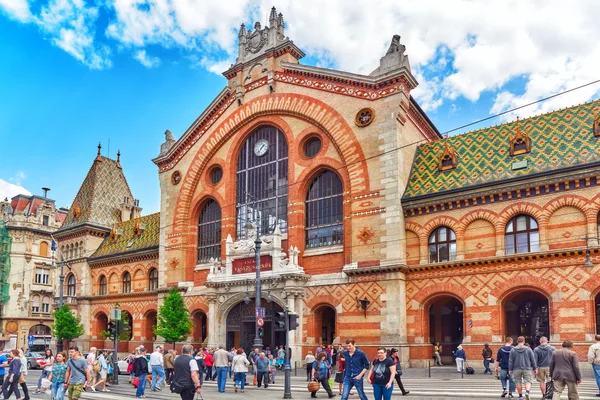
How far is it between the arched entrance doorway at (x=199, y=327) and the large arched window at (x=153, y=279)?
251 inches

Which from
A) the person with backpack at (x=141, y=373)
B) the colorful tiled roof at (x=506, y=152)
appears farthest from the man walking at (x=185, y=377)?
the colorful tiled roof at (x=506, y=152)

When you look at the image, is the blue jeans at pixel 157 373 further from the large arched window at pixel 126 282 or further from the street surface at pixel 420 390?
the large arched window at pixel 126 282

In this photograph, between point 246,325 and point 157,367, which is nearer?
point 157,367

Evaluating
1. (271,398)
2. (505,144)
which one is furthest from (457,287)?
(271,398)

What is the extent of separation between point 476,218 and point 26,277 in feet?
178

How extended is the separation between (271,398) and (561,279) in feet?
47.8

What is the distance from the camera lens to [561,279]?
26688mm

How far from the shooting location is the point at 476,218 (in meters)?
29.9

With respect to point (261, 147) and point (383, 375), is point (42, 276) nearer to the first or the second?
point (261, 147)

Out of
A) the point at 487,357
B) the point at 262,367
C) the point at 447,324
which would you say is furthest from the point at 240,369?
the point at 447,324

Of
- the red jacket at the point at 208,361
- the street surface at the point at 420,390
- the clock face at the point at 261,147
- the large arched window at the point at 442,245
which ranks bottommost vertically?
the street surface at the point at 420,390

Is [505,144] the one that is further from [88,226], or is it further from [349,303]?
[88,226]

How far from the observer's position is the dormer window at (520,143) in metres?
30.1

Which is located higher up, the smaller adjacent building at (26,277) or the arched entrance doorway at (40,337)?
the smaller adjacent building at (26,277)
